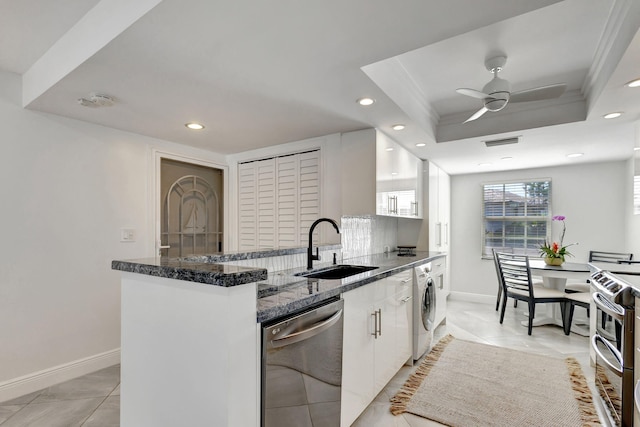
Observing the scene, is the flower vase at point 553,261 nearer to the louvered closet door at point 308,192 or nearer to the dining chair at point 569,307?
the dining chair at point 569,307

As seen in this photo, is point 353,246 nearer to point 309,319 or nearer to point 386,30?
point 309,319

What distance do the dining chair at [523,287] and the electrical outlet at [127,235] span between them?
4.25 metres

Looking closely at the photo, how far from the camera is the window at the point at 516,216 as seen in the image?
4805mm

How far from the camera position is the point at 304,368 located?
1.41m

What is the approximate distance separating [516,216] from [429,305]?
2.94 metres

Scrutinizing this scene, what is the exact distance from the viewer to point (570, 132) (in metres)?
2.97

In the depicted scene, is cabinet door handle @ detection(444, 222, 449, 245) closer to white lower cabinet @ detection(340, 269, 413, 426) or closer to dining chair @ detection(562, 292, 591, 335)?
dining chair @ detection(562, 292, 591, 335)

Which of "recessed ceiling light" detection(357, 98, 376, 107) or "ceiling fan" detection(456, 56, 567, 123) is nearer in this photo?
"ceiling fan" detection(456, 56, 567, 123)

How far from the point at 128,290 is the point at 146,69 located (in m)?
1.26

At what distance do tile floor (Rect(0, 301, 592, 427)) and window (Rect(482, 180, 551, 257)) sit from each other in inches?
64.3

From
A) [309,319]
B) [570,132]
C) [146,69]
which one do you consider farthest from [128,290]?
[570,132]

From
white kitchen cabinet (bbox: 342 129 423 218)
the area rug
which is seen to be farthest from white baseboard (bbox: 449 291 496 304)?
white kitchen cabinet (bbox: 342 129 423 218)

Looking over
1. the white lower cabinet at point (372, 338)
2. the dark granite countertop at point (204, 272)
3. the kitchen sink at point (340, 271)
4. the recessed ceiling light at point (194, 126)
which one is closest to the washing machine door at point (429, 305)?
the white lower cabinet at point (372, 338)

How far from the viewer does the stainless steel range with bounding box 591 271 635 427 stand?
1.73 metres
